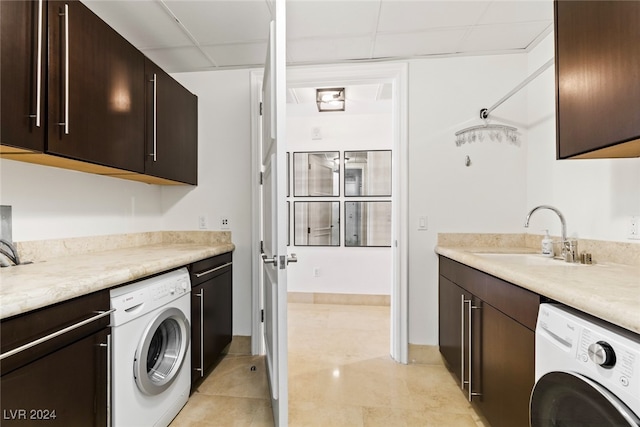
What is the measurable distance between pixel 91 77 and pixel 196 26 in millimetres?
768

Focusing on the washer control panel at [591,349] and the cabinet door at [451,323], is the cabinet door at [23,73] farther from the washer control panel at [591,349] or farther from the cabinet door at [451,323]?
the cabinet door at [451,323]

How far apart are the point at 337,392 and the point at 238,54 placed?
2.48 meters

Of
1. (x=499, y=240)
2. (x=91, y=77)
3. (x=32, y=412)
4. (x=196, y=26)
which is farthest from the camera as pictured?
(x=499, y=240)

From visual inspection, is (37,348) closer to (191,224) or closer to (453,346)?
(191,224)

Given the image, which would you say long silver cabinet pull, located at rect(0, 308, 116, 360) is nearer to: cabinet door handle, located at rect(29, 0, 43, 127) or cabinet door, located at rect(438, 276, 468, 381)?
cabinet door handle, located at rect(29, 0, 43, 127)

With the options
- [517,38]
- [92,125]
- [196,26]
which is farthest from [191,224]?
[517,38]

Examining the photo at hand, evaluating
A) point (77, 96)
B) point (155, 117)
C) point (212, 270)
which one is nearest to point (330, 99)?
point (155, 117)

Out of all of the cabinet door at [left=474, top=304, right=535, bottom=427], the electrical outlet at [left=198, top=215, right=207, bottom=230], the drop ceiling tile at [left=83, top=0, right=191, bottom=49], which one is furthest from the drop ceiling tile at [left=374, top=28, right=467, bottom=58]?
the electrical outlet at [left=198, top=215, right=207, bottom=230]

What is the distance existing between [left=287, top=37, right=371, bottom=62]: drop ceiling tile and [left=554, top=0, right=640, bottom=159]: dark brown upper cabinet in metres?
1.15

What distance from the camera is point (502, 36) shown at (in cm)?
198

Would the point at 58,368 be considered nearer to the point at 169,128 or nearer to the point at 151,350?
the point at 151,350

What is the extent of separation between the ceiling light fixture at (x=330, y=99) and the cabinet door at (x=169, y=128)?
50.4 inches

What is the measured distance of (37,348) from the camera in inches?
34.8

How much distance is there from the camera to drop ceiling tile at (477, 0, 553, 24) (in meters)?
1.66
